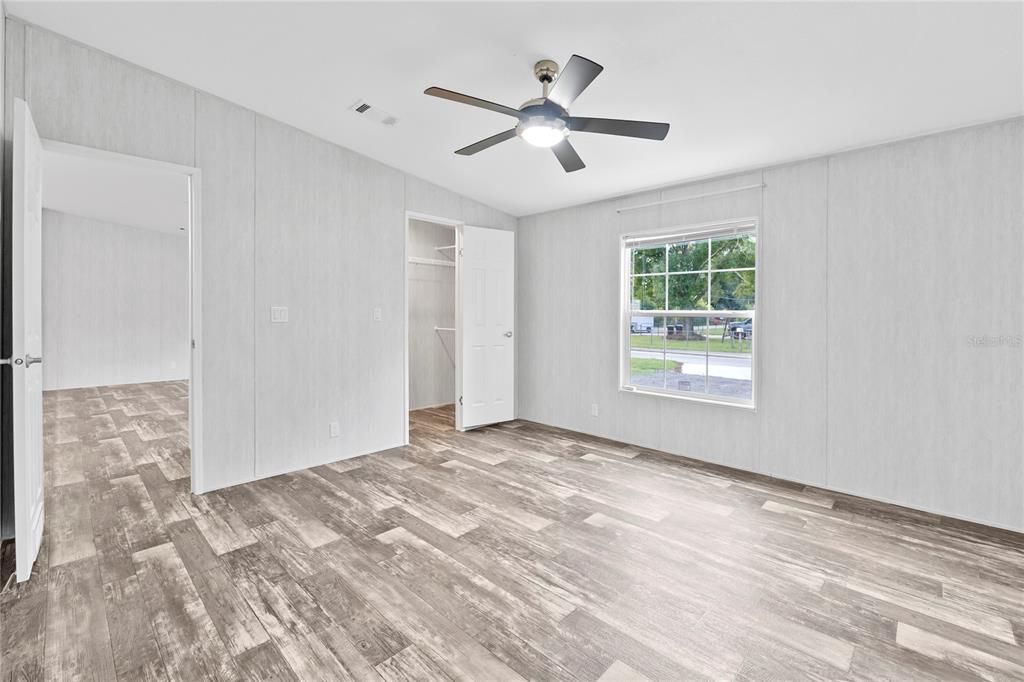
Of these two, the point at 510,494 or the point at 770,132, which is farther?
the point at 510,494

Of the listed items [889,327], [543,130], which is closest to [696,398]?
[889,327]

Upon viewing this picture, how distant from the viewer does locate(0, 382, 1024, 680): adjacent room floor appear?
1.73 m

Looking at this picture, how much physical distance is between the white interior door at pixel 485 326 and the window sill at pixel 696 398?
4.64ft

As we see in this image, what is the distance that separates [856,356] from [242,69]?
14.8 ft

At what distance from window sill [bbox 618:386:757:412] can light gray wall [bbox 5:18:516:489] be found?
2.31 m

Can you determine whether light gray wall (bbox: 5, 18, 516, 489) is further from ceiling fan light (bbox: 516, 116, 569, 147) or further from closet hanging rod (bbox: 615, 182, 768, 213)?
ceiling fan light (bbox: 516, 116, 569, 147)

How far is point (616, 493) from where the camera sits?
336 centimetres

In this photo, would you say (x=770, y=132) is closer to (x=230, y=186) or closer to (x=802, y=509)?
Result: (x=802, y=509)

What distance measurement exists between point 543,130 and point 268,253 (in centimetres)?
243

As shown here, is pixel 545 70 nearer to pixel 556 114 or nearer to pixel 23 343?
pixel 556 114

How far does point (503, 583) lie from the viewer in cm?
222

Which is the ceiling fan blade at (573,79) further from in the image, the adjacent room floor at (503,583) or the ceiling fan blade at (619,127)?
the adjacent room floor at (503,583)

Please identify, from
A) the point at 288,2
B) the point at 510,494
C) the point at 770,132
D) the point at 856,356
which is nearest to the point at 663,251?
the point at 770,132

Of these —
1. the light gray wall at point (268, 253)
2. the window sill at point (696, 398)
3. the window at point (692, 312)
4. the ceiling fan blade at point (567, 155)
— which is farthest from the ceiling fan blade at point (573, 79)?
the window sill at point (696, 398)
